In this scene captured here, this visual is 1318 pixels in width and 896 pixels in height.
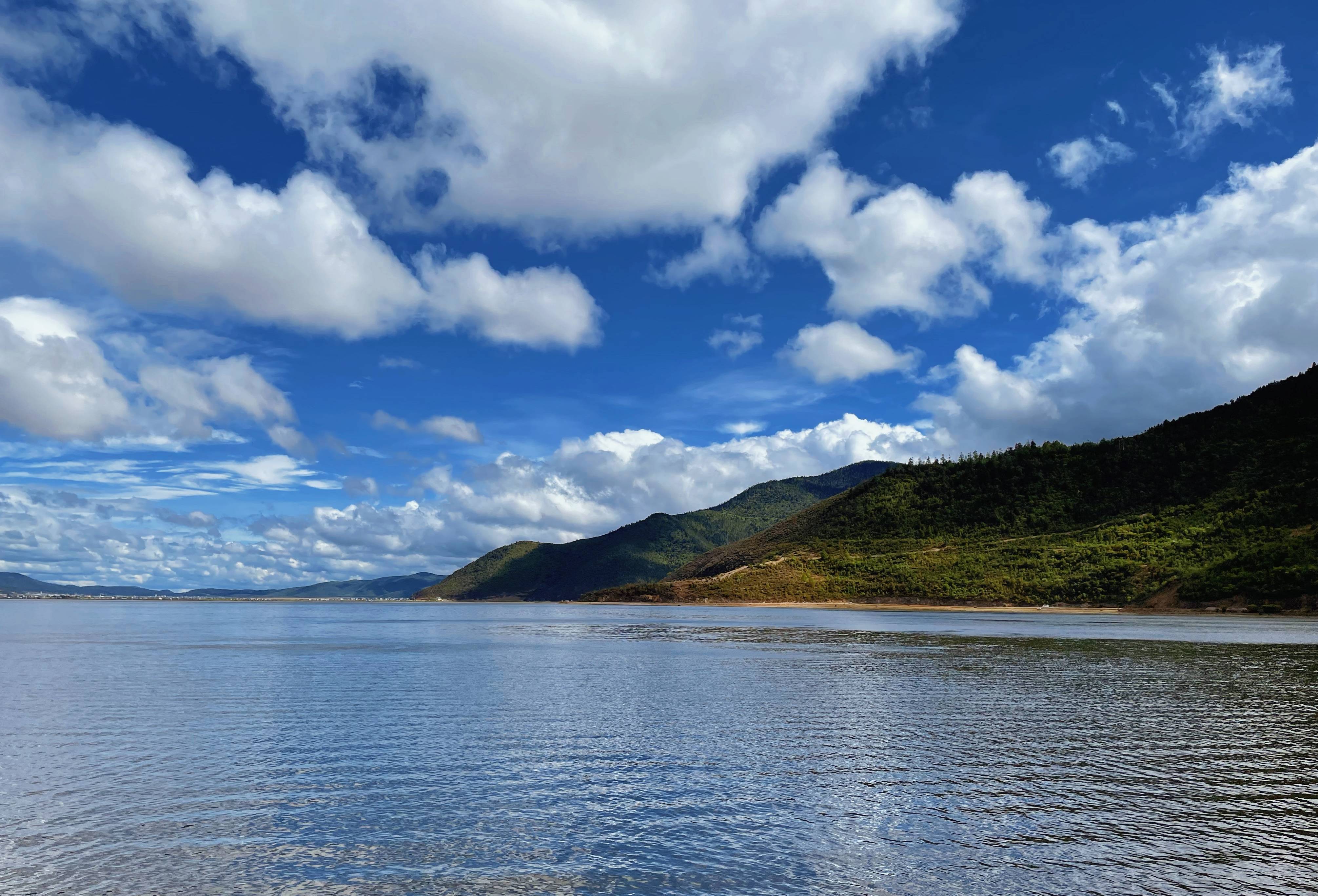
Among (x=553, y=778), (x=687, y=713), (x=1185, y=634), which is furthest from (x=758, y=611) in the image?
(x=553, y=778)

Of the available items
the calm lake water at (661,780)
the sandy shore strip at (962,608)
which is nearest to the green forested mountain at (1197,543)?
the sandy shore strip at (962,608)

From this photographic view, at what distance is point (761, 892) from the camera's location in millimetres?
14922

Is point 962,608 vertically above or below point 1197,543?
below

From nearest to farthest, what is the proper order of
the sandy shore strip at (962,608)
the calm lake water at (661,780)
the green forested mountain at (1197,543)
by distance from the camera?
the calm lake water at (661,780)
the green forested mountain at (1197,543)
the sandy shore strip at (962,608)

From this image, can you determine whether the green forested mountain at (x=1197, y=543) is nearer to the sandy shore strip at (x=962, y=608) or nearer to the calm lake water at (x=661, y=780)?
the sandy shore strip at (x=962, y=608)

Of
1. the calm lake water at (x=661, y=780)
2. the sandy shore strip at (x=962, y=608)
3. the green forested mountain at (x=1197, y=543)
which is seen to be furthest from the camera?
the sandy shore strip at (x=962, y=608)

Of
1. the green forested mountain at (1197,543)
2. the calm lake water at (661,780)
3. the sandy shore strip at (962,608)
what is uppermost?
the green forested mountain at (1197,543)

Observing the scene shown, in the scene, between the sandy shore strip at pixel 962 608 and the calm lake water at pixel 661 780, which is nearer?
the calm lake water at pixel 661 780

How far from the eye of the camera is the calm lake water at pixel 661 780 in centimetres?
1611

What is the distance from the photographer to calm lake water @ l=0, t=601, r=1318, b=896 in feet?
52.9

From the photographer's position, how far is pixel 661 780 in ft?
77.0

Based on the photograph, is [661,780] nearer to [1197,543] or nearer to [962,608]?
[962,608]

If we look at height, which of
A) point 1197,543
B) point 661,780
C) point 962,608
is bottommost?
point 962,608

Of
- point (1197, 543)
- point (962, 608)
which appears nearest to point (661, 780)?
point (962, 608)
